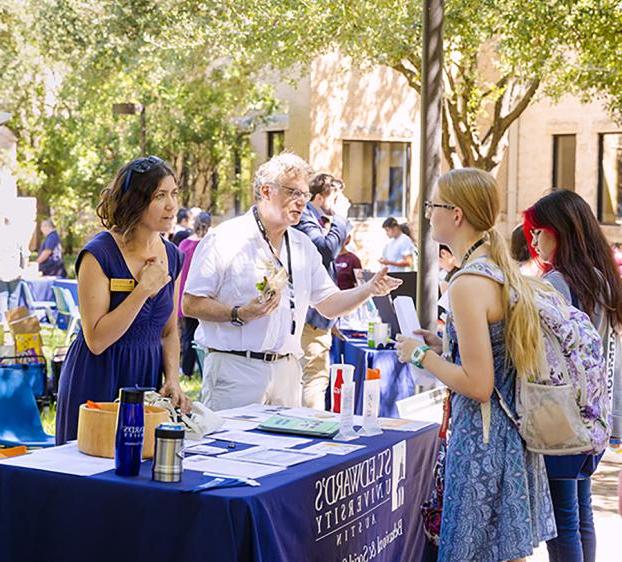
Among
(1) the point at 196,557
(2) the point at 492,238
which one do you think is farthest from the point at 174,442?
(2) the point at 492,238

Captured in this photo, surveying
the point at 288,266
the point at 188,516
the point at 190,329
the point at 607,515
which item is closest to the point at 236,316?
the point at 288,266

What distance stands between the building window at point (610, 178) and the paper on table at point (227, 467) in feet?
67.0

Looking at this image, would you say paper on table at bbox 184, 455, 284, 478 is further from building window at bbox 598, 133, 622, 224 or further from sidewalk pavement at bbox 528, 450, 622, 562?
building window at bbox 598, 133, 622, 224

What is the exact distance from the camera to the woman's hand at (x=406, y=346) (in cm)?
375

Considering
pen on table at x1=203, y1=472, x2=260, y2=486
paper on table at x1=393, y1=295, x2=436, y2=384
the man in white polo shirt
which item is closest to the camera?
pen on table at x1=203, y1=472, x2=260, y2=486

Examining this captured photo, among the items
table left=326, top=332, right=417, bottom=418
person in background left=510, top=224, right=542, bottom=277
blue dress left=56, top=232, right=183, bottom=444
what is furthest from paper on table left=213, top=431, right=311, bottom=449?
table left=326, top=332, right=417, bottom=418

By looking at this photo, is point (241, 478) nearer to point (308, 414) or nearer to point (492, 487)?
point (492, 487)

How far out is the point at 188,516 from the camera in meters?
3.17

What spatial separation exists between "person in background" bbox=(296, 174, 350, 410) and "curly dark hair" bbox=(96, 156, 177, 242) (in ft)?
9.81

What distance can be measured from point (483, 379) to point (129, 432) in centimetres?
112

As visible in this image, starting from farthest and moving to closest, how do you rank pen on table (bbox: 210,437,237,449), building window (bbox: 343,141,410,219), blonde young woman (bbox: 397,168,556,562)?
building window (bbox: 343,141,410,219)
pen on table (bbox: 210,437,237,449)
blonde young woman (bbox: 397,168,556,562)

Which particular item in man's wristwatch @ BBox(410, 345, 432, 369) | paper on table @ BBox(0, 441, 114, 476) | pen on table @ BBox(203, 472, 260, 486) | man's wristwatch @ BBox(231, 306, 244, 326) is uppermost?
man's wristwatch @ BBox(231, 306, 244, 326)

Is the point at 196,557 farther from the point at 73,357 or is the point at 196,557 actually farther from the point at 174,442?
the point at 73,357

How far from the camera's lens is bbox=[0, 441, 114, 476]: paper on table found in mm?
3391
